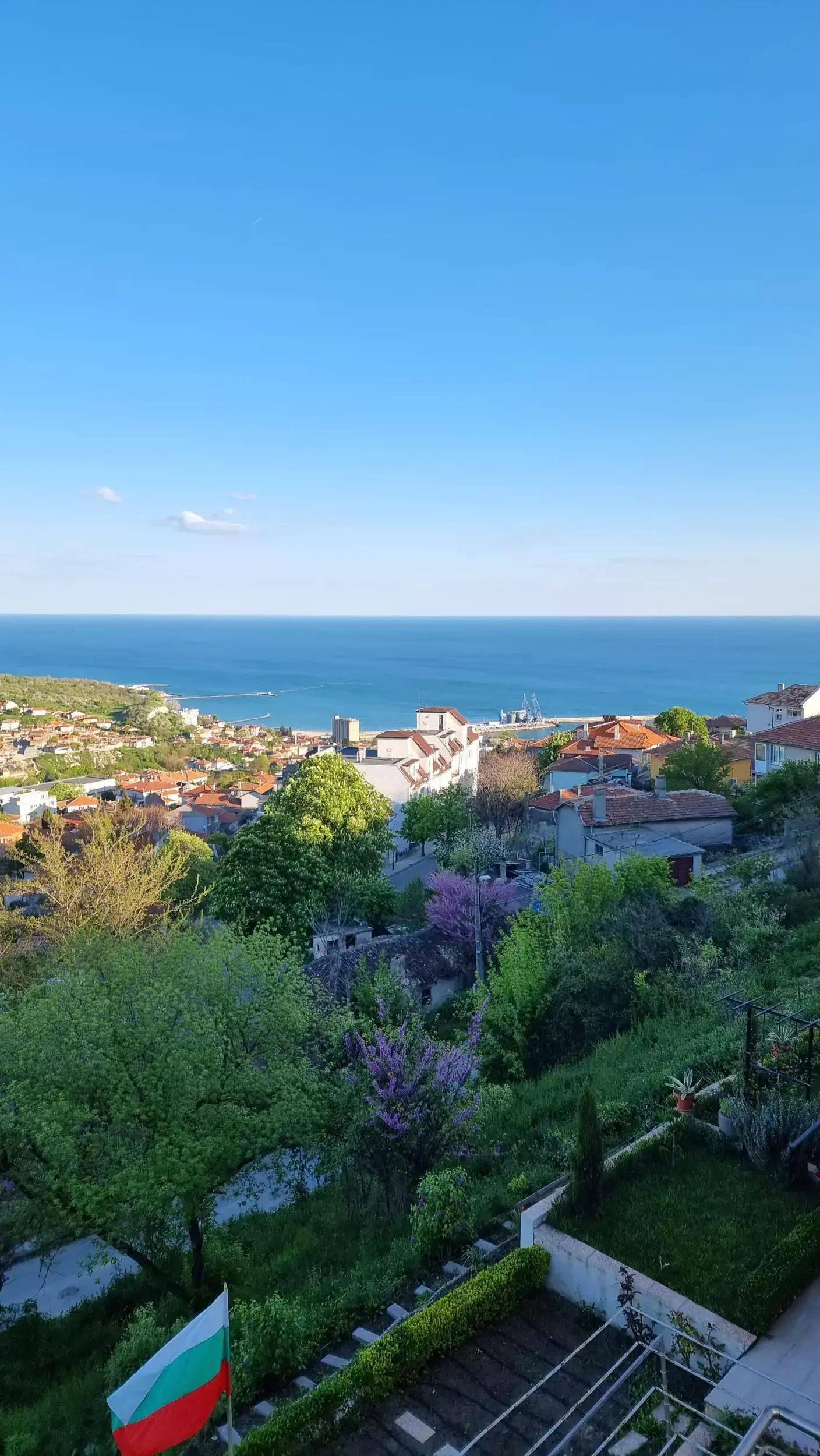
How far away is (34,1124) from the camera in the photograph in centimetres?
910

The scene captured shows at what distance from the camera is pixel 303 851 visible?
2389cm

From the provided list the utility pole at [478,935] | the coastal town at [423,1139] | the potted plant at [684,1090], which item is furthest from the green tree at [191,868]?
the potted plant at [684,1090]

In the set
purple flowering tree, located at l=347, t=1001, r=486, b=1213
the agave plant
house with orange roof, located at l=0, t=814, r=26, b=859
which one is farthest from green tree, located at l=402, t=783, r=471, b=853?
the agave plant

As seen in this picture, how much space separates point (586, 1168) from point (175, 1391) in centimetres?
386

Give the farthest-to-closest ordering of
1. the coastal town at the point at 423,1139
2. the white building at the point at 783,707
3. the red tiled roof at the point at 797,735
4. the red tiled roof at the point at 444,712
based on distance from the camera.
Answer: the red tiled roof at the point at 444,712, the white building at the point at 783,707, the red tiled roof at the point at 797,735, the coastal town at the point at 423,1139

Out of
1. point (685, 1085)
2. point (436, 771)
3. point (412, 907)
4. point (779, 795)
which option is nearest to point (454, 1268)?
point (685, 1085)

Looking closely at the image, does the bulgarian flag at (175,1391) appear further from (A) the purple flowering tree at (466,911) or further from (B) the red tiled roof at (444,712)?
(B) the red tiled roof at (444,712)

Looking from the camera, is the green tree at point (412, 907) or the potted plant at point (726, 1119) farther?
the green tree at point (412, 907)

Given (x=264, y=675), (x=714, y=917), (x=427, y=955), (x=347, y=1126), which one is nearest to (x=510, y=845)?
(x=427, y=955)

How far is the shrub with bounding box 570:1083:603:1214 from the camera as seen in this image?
753 centimetres

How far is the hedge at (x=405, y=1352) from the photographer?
5.76 m

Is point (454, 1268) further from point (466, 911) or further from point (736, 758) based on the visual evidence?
point (736, 758)

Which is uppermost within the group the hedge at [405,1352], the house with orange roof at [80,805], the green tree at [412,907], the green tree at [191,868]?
the hedge at [405,1352]

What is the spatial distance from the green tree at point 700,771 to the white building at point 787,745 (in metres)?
1.81
